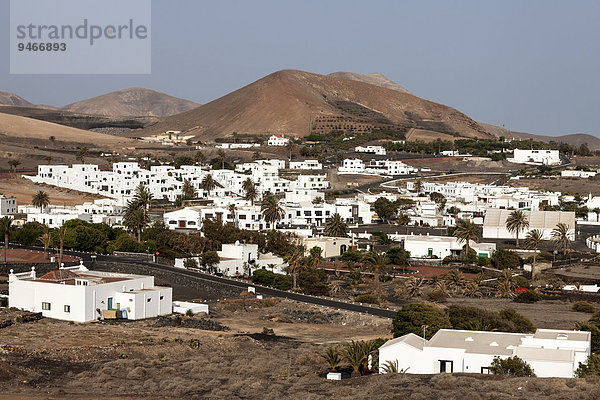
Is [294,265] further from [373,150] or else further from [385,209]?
[373,150]

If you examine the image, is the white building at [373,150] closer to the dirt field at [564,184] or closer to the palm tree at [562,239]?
the dirt field at [564,184]

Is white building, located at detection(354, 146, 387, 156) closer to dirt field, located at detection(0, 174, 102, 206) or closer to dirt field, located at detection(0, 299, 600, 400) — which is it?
dirt field, located at detection(0, 174, 102, 206)

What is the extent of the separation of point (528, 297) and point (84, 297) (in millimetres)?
27598

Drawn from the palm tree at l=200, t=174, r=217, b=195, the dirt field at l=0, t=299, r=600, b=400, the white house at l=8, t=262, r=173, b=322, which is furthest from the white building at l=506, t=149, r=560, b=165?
the white house at l=8, t=262, r=173, b=322

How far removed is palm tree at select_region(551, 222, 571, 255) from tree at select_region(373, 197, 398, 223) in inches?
→ 836

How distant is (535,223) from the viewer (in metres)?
88.9

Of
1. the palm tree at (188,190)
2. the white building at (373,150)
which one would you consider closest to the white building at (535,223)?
the palm tree at (188,190)

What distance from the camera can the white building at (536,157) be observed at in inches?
6417

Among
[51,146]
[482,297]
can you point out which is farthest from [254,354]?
[51,146]

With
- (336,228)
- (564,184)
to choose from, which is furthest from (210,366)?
(564,184)

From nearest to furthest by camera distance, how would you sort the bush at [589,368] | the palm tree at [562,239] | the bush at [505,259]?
the bush at [589,368] < the bush at [505,259] < the palm tree at [562,239]

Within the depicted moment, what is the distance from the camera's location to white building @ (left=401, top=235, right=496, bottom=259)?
76.1 meters

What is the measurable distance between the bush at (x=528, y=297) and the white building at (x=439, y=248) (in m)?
17.3

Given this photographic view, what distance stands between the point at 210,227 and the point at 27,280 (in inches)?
1146
